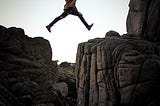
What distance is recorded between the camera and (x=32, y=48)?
94.2 ft

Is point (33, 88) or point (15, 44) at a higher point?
point (15, 44)

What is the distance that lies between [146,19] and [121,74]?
18.9 ft

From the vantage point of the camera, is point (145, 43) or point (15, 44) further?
point (15, 44)

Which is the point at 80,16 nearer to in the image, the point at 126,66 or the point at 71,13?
the point at 71,13

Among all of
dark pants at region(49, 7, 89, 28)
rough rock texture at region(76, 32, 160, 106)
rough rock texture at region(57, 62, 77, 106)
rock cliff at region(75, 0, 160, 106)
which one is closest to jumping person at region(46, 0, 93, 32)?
dark pants at region(49, 7, 89, 28)

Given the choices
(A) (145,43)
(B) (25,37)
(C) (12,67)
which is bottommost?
(C) (12,67)

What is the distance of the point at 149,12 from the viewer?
21125mm

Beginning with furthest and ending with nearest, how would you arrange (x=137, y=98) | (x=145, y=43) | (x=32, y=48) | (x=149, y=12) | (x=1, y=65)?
1. (x=32, y=48)
2. (x=1, y=65)
3. (x=149, y=12)
4. (x=145, y=43)
5. (x=137, y=98)

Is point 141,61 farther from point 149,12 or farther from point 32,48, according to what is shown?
point 32,48

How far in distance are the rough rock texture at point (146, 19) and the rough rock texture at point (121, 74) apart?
1.02 meters

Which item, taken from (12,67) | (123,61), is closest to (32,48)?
(12,67)

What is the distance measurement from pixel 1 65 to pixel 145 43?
12.9 meters

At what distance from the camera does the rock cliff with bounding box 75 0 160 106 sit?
18.1m

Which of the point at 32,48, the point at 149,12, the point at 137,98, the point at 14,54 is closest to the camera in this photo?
the point at 137,98
